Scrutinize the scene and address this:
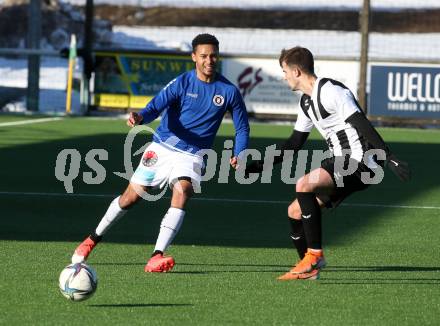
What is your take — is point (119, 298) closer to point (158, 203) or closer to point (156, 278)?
point (156, 278)

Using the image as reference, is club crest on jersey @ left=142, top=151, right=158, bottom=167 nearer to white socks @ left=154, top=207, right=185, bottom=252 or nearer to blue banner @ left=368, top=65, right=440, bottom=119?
white socks @ left=154, top=207, right=185, bottom=252

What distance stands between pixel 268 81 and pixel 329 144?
2069 cm

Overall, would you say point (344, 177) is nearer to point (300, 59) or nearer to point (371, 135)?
point (371, 135)

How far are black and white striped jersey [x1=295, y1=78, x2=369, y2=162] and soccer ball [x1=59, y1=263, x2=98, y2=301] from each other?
2.32 m

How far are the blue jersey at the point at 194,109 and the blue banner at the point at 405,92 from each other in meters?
19.3

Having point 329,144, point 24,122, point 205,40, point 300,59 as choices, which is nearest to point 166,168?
point 205,40

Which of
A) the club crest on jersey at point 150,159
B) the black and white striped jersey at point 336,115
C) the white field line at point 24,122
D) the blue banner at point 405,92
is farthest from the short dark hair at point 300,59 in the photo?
the blue banner at point 405,92

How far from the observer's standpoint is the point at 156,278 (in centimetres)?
1050

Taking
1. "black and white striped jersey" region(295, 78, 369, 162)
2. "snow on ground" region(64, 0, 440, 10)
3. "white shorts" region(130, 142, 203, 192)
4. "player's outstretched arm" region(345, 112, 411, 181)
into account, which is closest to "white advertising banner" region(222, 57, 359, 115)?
"white shorts" region(130, 142, 203, 192)

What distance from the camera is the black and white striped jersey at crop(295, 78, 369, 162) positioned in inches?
407

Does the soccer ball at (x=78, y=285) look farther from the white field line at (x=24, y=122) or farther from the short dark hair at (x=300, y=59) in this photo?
the white field line at (x=24, y=122)

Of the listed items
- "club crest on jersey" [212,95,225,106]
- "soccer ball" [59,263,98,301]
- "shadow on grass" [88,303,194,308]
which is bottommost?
"shadow on grass" [88,303,194,308]

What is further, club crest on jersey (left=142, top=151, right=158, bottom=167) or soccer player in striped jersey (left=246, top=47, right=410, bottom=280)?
club crest on jersey (left=142, top=151, right=158, bottom=167)

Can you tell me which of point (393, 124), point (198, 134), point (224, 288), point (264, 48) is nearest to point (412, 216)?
point (198, 134)
